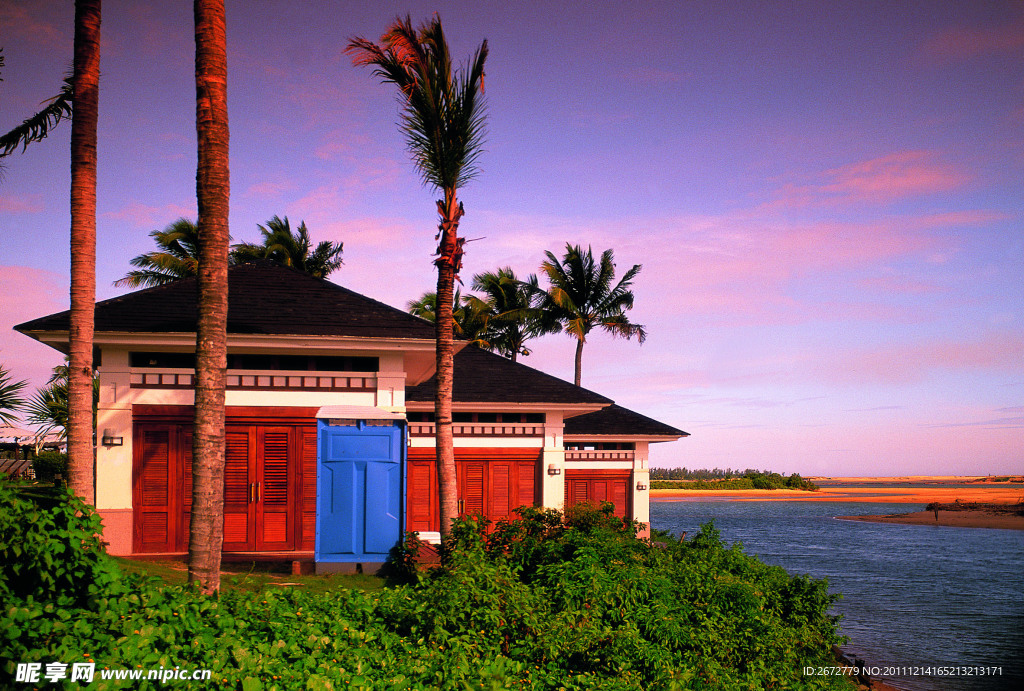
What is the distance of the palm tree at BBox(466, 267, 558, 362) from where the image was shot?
3653 centimetres

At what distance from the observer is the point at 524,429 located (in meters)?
21.2

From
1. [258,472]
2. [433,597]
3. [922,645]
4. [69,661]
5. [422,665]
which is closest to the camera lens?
[69,661]

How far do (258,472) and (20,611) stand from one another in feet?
27.5

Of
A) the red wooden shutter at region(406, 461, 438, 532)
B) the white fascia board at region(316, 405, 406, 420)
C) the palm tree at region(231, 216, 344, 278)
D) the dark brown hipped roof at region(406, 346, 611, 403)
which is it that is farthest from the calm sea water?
the palm tree at region(231, 216, 344, 278)

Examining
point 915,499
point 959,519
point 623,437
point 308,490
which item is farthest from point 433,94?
point 915,499

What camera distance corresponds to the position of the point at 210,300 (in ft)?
25.6

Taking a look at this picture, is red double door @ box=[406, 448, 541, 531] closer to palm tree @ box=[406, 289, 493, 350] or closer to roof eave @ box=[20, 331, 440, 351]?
roof eave @ box=[20, 331, 440, 351]

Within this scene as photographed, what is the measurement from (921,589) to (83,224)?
33.7m

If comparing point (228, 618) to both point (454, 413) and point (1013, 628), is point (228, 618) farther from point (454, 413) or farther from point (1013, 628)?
point (1013, 628)

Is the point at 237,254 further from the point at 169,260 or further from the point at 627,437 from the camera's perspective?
the point at 627,437

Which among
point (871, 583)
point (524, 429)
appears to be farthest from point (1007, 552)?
point (524, 429)

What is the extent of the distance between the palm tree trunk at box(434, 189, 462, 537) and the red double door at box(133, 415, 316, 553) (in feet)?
9.96

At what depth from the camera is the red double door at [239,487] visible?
13.0m

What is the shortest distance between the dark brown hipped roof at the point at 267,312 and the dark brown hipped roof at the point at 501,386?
249 inches
